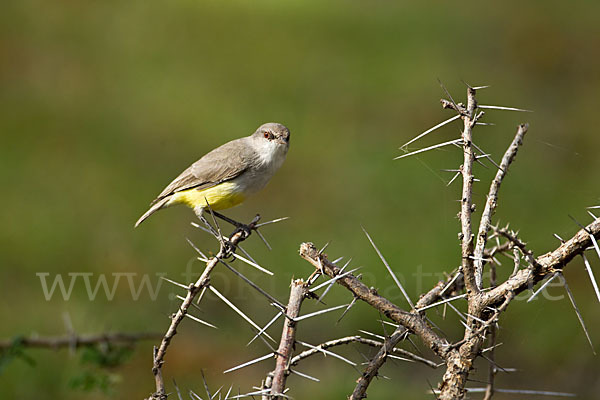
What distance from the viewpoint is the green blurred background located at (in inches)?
285

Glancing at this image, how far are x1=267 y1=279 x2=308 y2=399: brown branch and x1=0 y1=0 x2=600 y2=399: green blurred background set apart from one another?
2.89 metres

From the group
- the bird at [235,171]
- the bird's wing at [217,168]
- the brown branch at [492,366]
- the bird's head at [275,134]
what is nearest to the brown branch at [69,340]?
the bird at [235,171]

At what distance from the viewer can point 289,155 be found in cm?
1053

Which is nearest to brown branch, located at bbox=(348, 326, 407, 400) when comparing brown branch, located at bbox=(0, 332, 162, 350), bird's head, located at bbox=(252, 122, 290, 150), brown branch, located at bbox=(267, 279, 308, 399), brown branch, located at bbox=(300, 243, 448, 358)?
brown branch, located at bbox=(300, 243, 448, 358)

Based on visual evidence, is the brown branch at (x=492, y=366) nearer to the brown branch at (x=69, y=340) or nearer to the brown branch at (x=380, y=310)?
the brown branch at (x=380, y=310)

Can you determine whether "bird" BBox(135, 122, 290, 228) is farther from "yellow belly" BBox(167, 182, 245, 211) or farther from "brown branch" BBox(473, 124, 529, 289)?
"brown branch" BBox(473, 124, 529, 289)

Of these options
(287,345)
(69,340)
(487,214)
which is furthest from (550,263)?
(69,340)

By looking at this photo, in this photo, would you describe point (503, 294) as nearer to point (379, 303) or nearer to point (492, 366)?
point (379, 303)

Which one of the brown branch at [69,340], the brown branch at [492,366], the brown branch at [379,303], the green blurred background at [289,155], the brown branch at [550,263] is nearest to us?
the brown branch at [550,263]

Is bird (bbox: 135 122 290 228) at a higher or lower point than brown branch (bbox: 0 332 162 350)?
higher

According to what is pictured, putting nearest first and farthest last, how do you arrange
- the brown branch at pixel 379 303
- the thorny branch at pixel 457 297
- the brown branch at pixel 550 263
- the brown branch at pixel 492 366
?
the brown branch at pixel 550 263
the thorny branch at pixel 457 297
the brown branch at pixel 379 303
the brown branch at pixel 492 366

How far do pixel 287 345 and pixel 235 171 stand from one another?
2869 mm

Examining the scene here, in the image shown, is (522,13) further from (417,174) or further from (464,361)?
(464,361)

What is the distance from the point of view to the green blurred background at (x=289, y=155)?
23.8ft
